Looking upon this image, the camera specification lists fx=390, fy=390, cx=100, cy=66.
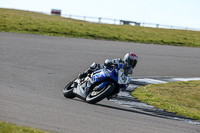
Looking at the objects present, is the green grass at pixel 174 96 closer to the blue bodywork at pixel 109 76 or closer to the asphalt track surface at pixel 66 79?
the asphalt track surface at pixel 66 79

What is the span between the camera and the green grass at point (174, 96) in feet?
33.8

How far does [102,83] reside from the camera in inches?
346

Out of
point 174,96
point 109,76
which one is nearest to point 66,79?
point 174,96

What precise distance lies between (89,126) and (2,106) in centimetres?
169

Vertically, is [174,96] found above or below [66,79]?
below

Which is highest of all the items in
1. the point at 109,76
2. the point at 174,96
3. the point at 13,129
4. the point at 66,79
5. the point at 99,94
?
the point at 109,76

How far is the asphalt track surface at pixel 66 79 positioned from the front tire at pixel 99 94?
5.9 inches

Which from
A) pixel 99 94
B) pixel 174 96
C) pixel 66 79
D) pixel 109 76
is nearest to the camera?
pixel 99 94

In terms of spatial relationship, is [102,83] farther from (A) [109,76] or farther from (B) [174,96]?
(B) [174,96]

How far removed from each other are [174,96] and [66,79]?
3577mm

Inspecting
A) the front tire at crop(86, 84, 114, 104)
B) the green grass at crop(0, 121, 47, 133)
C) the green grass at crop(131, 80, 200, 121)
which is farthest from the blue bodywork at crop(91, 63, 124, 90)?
the green grass at crop(0, 121, 47, 133)

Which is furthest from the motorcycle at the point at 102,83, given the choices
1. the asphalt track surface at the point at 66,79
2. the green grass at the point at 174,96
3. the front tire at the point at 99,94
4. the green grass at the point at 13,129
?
the green grass at the point at 13,129

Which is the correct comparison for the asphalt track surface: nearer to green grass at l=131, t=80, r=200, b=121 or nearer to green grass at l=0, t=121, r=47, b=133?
green grass at l=0, t=121, r=47, b=133

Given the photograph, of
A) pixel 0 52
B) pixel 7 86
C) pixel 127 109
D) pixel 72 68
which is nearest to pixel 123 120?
pixel 127 109
